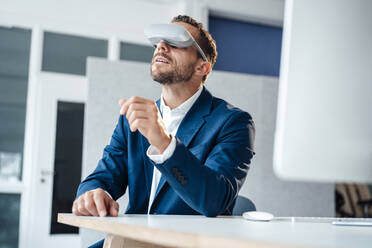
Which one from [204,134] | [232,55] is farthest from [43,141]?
[204,134]

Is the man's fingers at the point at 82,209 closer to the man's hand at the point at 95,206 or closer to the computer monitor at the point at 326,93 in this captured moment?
the man's hand at the point at 95,206

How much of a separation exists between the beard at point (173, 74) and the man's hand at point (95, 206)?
51 cm

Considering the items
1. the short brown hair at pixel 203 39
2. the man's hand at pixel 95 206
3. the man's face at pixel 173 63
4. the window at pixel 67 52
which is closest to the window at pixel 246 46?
the window at pixel 67 52

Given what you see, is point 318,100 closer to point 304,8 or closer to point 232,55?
point 304,8

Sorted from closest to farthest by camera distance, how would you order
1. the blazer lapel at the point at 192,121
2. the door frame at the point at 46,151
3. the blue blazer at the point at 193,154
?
the blue blazer at the point at 193,154 → the blazer lapel at the point at 192,121 → the door frame at the point at 46,151

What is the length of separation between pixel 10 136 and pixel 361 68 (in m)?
4.84

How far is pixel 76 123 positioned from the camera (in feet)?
17.2

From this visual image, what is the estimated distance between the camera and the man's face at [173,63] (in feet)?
5.15

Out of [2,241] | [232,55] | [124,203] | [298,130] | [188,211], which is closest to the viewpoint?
[298,130]

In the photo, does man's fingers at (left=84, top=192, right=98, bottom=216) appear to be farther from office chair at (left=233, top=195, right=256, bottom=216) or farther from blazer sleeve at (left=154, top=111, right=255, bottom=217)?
office chair at (left=233, top=195, right=256, bottom=216)

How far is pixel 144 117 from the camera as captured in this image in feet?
3.07

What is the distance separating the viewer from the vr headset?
1.46 meters

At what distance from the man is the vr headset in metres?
0.02

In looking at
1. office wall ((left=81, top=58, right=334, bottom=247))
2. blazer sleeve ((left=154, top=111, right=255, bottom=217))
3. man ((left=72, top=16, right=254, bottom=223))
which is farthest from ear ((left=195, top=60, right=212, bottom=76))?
office wall ((left=81, top=58, right=334, bottom=247))
